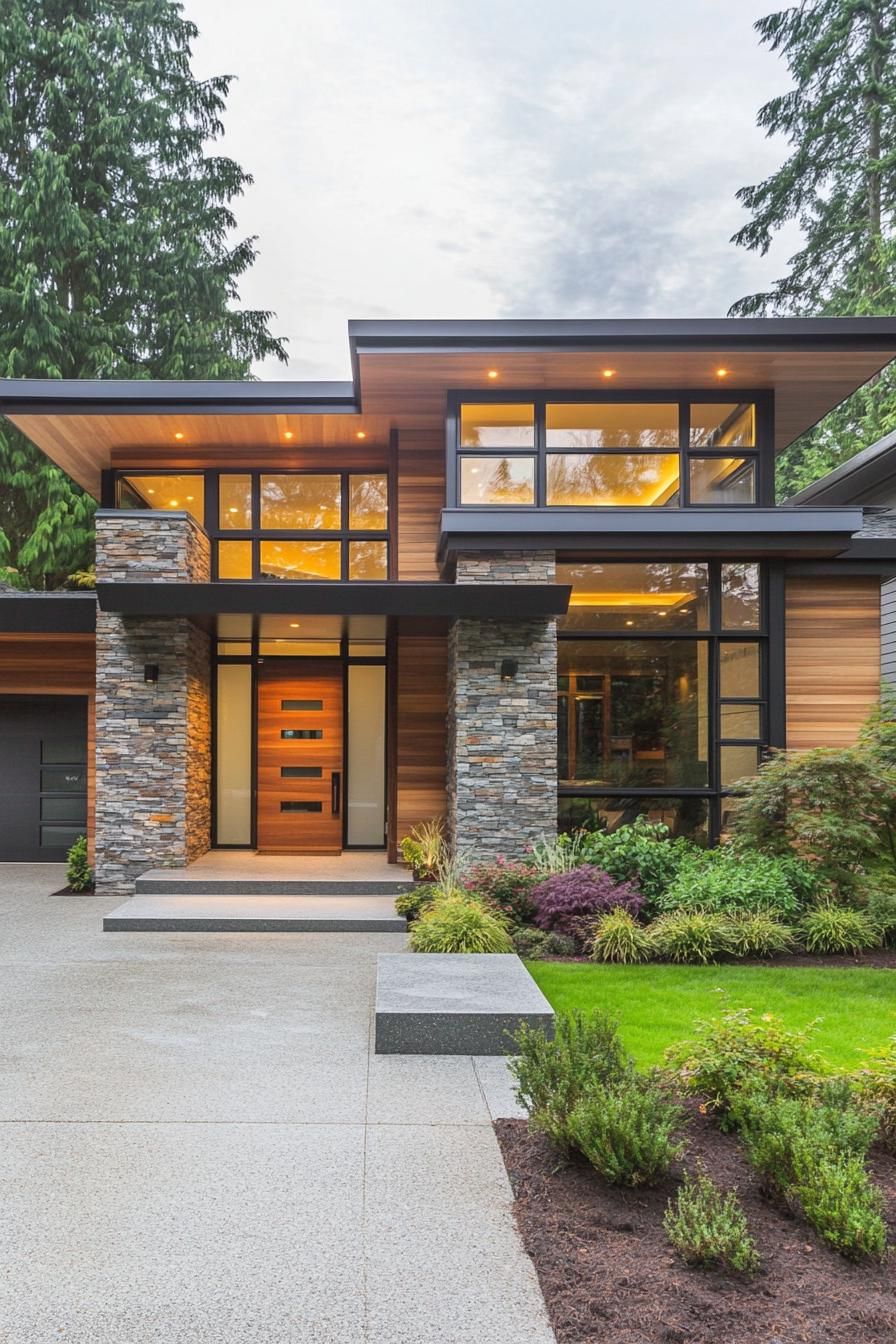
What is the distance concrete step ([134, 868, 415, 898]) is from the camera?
8680 millimetres

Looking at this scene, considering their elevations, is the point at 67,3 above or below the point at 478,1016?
above

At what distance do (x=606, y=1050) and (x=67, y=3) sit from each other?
24.3 m

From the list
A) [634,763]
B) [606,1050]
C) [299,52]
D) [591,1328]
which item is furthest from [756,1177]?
[299,52]

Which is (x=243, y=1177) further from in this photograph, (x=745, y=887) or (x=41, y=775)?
(x=41, y=775)

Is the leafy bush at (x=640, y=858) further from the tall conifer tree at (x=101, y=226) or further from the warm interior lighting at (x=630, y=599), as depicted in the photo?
the tall conifer tree at (x=101, y=226)

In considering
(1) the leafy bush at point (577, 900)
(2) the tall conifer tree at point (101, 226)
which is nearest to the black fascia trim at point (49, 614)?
(1) the leafy bush at point (577, 900)

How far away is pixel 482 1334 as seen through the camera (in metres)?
2.40

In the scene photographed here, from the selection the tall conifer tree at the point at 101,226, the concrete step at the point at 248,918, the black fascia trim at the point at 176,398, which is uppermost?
the tall conifer tree at the point at 101,226

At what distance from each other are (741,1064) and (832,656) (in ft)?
23.2

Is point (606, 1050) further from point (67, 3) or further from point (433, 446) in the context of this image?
point (67, 3)

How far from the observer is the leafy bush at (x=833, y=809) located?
24.7ft

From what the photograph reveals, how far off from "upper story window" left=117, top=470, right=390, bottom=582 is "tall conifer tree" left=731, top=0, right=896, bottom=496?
11968mm

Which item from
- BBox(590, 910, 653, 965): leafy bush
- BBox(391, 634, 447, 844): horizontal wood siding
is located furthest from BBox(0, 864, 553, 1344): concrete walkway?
BBox(391, 634, 447, 844): horizontal wood siding

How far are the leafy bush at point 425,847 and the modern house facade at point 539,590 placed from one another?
22 cm
